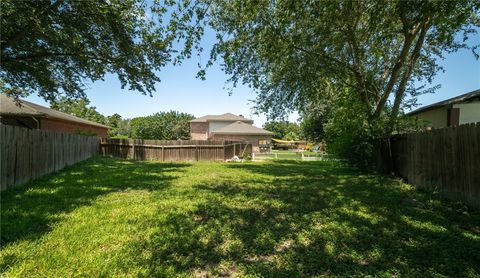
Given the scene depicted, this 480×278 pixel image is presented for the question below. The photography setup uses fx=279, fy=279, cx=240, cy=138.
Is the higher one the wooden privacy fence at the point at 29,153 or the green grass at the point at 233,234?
→ the wooden privacy fence at the point at 29,153

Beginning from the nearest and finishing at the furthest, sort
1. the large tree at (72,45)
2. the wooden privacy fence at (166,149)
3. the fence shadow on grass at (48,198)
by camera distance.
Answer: the fence shadow on grass at (48,198)
the large tree at (72,45)
the wooden privacy fence at (166,149)

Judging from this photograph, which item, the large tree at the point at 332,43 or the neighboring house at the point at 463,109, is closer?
the large tree at the point at 332,43

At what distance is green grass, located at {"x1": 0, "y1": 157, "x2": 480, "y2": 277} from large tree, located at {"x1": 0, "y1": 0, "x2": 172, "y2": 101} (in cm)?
446

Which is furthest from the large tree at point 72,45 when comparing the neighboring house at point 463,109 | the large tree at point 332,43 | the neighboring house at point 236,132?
the neighboring house at point 236,132

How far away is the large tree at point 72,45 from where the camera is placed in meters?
9.00

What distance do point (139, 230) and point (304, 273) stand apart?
2.38m

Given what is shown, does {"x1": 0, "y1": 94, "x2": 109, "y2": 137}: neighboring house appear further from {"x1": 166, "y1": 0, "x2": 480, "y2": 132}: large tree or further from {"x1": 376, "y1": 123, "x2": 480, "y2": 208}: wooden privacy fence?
{"x1": 376, "y1": 123, "x2": 480, "y2": 208}: wooden privacy fence

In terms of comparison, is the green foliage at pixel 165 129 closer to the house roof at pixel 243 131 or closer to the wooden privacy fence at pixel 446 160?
the house roof at pixel 243 131

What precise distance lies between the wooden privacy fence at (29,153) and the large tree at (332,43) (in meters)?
4.62

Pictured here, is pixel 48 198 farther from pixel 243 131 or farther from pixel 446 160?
pixel 243 131

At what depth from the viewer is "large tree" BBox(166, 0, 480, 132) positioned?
22.9 feet

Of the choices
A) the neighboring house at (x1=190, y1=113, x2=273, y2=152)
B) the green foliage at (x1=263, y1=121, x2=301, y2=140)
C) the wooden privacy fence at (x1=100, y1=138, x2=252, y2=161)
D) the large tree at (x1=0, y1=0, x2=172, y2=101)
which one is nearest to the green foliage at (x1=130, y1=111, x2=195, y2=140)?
the neighboring house at (x1=190, y1=113, x2=273, y2=152)

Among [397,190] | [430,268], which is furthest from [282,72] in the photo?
[430,268]

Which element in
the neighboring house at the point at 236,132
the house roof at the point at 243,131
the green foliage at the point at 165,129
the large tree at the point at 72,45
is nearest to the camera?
the large tree at the point at 72,45
